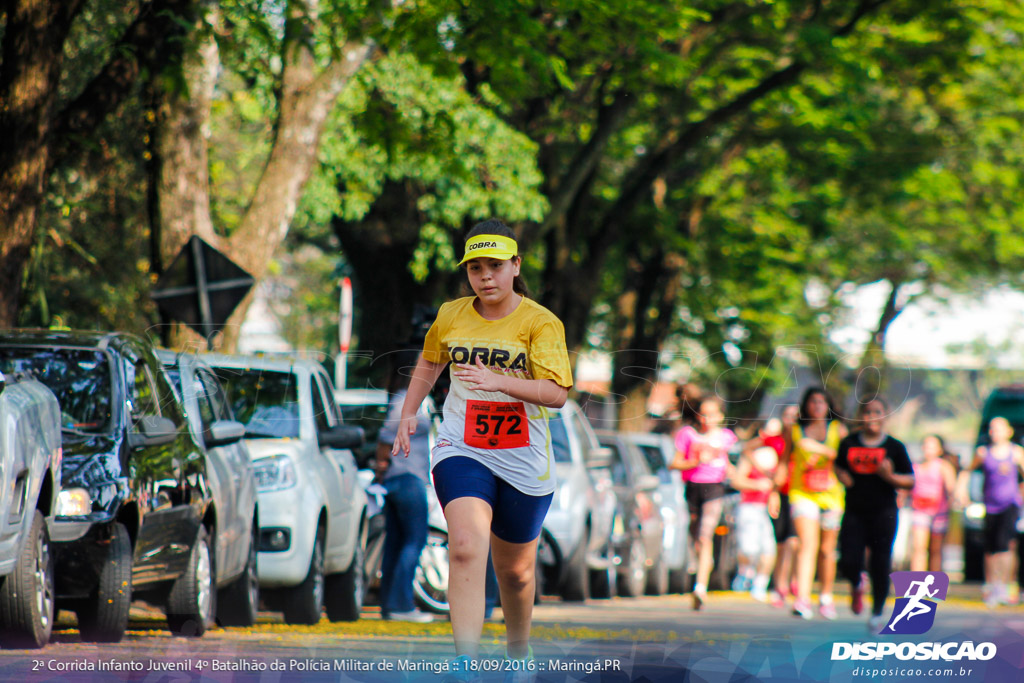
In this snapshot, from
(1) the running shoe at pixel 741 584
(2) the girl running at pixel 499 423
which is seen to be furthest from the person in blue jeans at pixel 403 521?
(1) the running shoe at pixel 741 584

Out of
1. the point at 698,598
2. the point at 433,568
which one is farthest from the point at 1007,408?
the point at 433,568

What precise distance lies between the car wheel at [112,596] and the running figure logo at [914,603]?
374 centimetres

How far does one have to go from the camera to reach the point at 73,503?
7520mm

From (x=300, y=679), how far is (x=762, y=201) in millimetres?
21734

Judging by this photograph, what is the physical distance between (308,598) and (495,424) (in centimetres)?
496

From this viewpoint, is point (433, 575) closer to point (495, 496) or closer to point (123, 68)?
point (123, 68)

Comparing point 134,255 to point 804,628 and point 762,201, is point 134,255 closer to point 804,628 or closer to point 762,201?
point 804,628

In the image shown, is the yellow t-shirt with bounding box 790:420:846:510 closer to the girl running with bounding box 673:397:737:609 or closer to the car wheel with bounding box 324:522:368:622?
the girl running with bounding box 673:397:737:609

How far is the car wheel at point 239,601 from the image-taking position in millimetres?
9875

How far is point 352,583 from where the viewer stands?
1138cm

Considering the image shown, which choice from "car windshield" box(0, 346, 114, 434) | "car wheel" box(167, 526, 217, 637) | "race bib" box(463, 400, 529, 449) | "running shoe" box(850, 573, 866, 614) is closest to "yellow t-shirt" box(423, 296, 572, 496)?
"race bib" box(463, 400, 529, 449)

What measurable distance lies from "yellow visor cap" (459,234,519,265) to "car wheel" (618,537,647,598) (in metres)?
10.7

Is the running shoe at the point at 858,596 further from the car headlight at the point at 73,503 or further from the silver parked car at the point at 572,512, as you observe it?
the car headlight at the point at 73,503

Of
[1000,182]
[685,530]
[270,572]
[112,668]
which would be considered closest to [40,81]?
[270,572]
